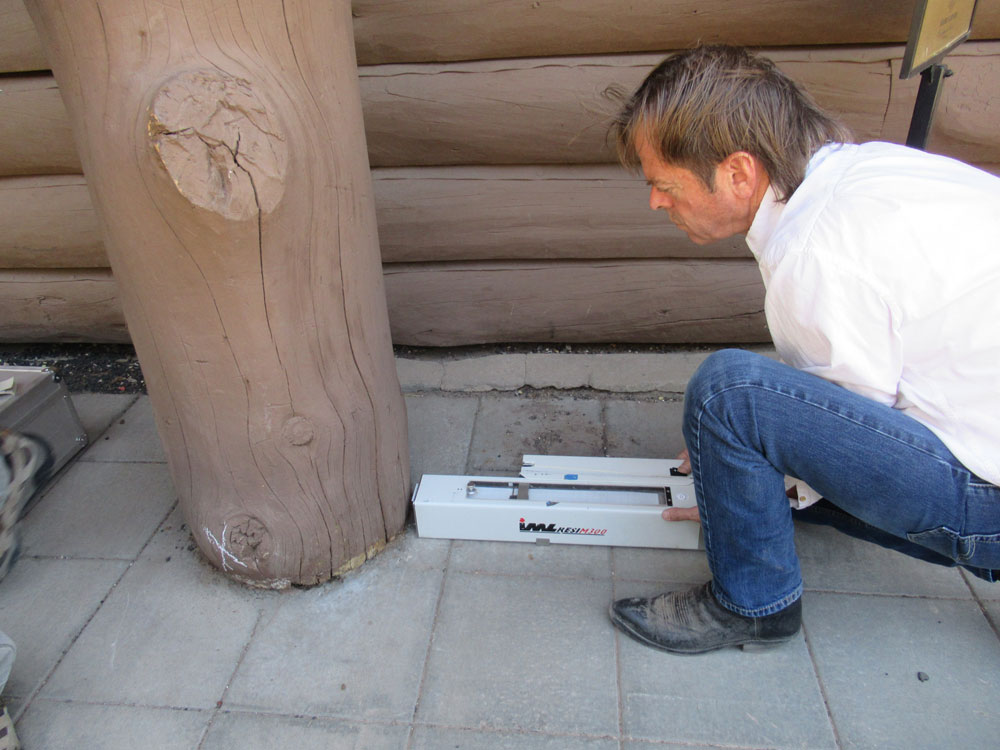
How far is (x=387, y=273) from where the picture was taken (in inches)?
113

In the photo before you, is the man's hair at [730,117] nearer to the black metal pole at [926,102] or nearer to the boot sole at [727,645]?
the black metal pole at [926,102]

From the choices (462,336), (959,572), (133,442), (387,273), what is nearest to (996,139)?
(959,572)

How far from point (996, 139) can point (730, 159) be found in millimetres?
1691

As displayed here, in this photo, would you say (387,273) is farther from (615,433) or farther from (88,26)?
(88,26)

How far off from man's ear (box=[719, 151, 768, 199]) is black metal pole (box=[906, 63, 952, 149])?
36.8 inches

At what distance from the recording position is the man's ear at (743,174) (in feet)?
4.45

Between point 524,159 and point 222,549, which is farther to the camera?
point 524,159

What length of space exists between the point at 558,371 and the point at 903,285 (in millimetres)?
1707

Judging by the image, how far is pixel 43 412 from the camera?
2354 millimetres

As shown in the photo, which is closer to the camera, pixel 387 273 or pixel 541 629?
pixel 541 629

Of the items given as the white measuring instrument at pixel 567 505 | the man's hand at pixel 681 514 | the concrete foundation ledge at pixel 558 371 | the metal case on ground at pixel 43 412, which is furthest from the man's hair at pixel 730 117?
the metal case on ground at pixel 43 412

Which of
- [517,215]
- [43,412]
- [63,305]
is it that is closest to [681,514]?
[517,215]

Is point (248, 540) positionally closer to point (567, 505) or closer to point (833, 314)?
point (567, 505)

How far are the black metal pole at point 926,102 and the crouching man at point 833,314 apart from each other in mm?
710
